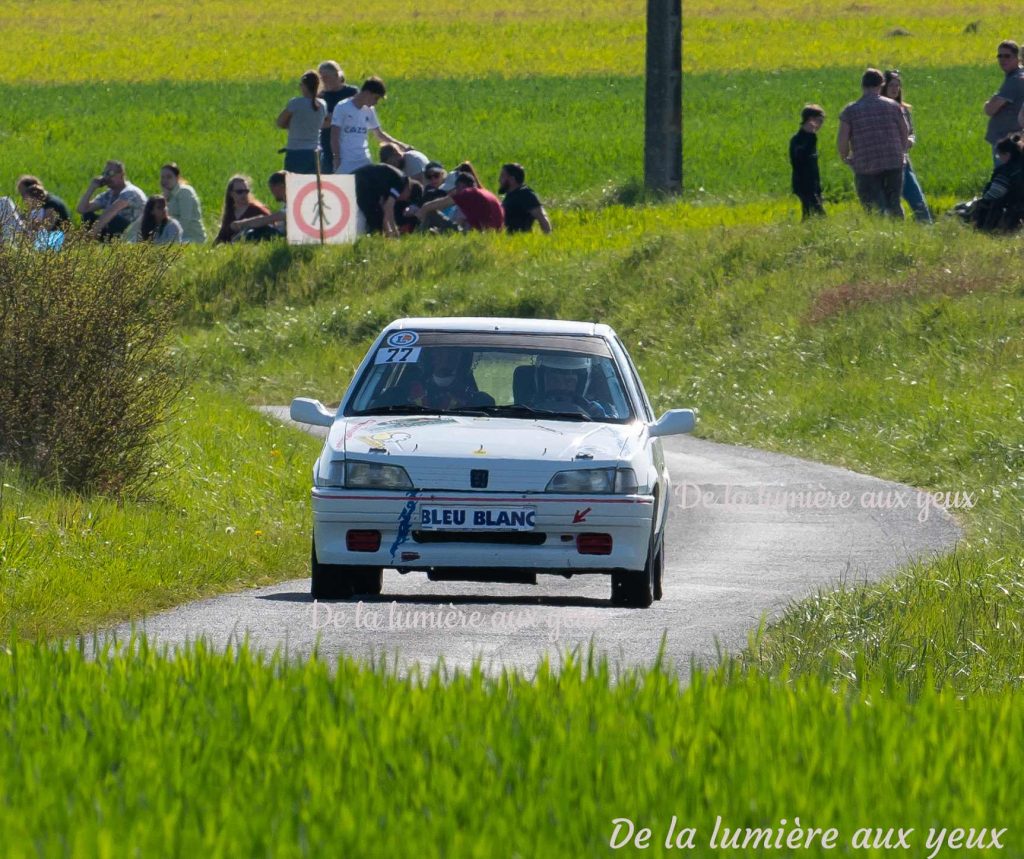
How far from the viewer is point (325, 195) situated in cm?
2867

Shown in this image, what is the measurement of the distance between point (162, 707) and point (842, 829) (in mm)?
2299

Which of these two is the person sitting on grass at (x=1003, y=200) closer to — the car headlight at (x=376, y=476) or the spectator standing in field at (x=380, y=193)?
the spectator standing in field at (x=380, y=193)

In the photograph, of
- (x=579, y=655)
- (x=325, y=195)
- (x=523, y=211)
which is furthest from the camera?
(x=523, y=211)

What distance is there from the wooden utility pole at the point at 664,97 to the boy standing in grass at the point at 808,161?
16.2 ft

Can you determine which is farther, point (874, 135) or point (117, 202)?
point (117, 202)

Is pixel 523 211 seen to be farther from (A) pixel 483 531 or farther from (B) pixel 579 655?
(B) pixel 579 655

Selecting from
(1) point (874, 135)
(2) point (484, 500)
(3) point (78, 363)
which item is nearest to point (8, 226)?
(3) point (78, 363)

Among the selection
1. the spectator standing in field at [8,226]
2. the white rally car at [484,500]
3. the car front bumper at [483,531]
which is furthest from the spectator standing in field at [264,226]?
the car front bumper at [483,531]

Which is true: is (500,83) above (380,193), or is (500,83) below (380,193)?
below

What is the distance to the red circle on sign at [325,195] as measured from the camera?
93.2 ft

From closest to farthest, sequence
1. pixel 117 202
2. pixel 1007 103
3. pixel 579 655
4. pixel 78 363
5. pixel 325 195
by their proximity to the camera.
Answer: pixel 579 655 < pixel 78 363 < pixel 1007 103 < pixel 117 202 < pixel 325 195

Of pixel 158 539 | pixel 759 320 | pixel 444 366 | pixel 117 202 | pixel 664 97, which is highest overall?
pixel 664 97

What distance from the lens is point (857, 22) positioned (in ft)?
312

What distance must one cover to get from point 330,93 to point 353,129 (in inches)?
55.4
